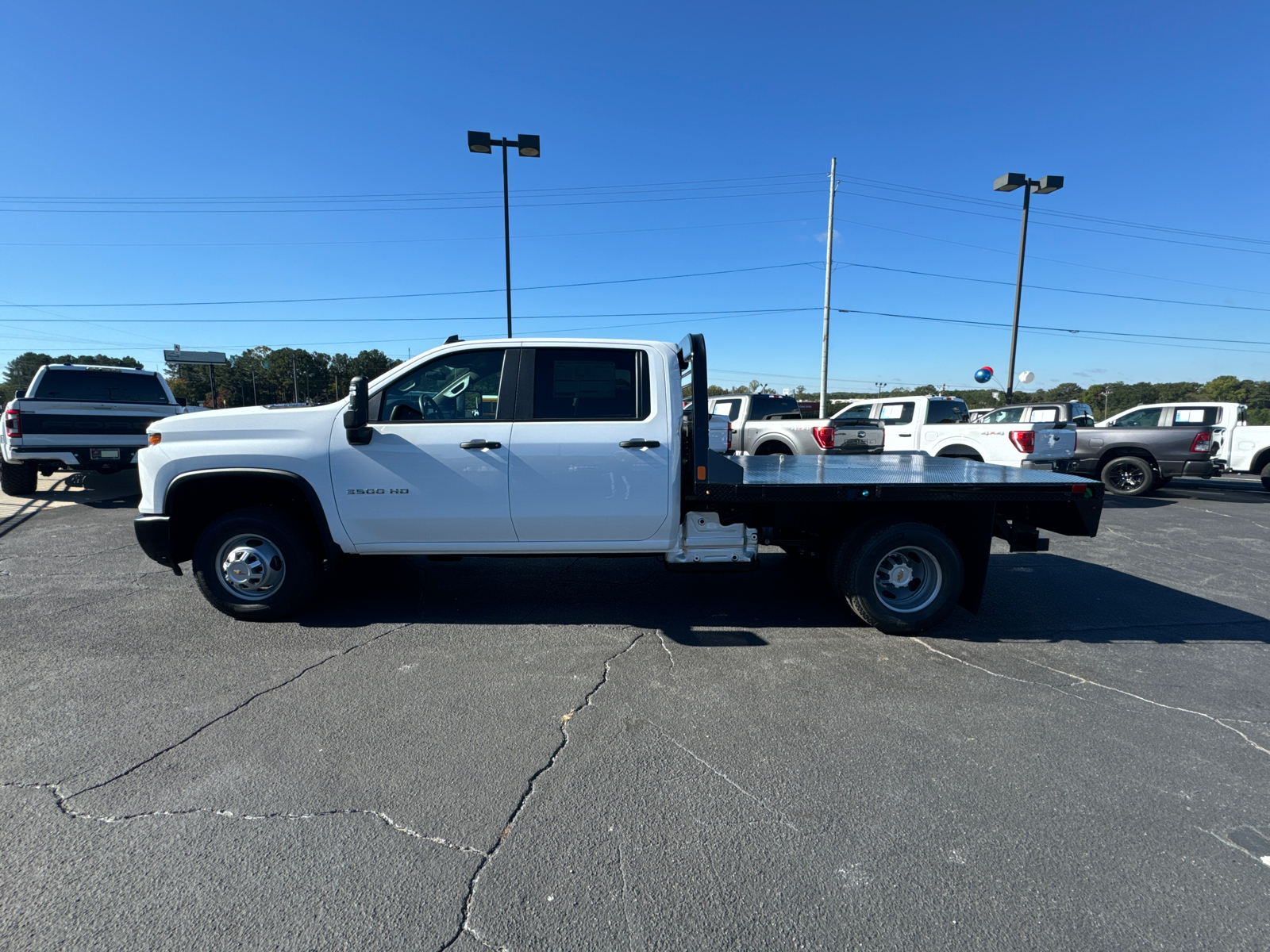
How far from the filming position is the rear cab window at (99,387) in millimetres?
9828

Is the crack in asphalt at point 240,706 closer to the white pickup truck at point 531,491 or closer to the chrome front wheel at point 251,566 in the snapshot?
the white pickup truck at point 531,491

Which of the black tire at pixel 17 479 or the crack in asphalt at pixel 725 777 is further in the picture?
the black tire at pixel 17 479

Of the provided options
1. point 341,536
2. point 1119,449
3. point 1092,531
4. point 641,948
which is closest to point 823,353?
point 1119,449

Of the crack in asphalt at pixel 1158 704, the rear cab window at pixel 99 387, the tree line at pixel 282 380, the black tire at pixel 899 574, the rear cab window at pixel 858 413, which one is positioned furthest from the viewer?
the tree line at pixel 282 380

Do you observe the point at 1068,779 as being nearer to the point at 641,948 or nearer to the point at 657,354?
the point at 641,948

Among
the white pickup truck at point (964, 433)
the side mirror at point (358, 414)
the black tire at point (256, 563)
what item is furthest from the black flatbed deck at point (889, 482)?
the white pickup truck at point (964, 433)

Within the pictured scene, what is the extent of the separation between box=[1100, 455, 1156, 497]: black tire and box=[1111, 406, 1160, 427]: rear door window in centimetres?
99

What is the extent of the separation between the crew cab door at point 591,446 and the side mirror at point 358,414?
1027 mm

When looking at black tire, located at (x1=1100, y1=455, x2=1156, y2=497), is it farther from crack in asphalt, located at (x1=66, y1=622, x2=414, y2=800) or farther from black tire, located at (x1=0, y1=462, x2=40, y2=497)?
black tire, located at (x1=0, y1=462, x2=40, y2=497)

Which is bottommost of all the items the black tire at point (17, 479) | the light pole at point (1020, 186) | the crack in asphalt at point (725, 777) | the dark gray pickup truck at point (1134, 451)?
the crack in asphalt at point (725, 777)

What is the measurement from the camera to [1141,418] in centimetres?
1282

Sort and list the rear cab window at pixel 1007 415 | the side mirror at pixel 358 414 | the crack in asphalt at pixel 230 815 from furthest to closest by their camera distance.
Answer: the rear cab window at pixel 1007 415 → the side mirror at pixel 358 414 → the crack in asphalt at pixel 230 815

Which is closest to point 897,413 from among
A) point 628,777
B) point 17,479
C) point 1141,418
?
point 1141,418

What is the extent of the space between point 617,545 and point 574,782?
2045 millimetres
